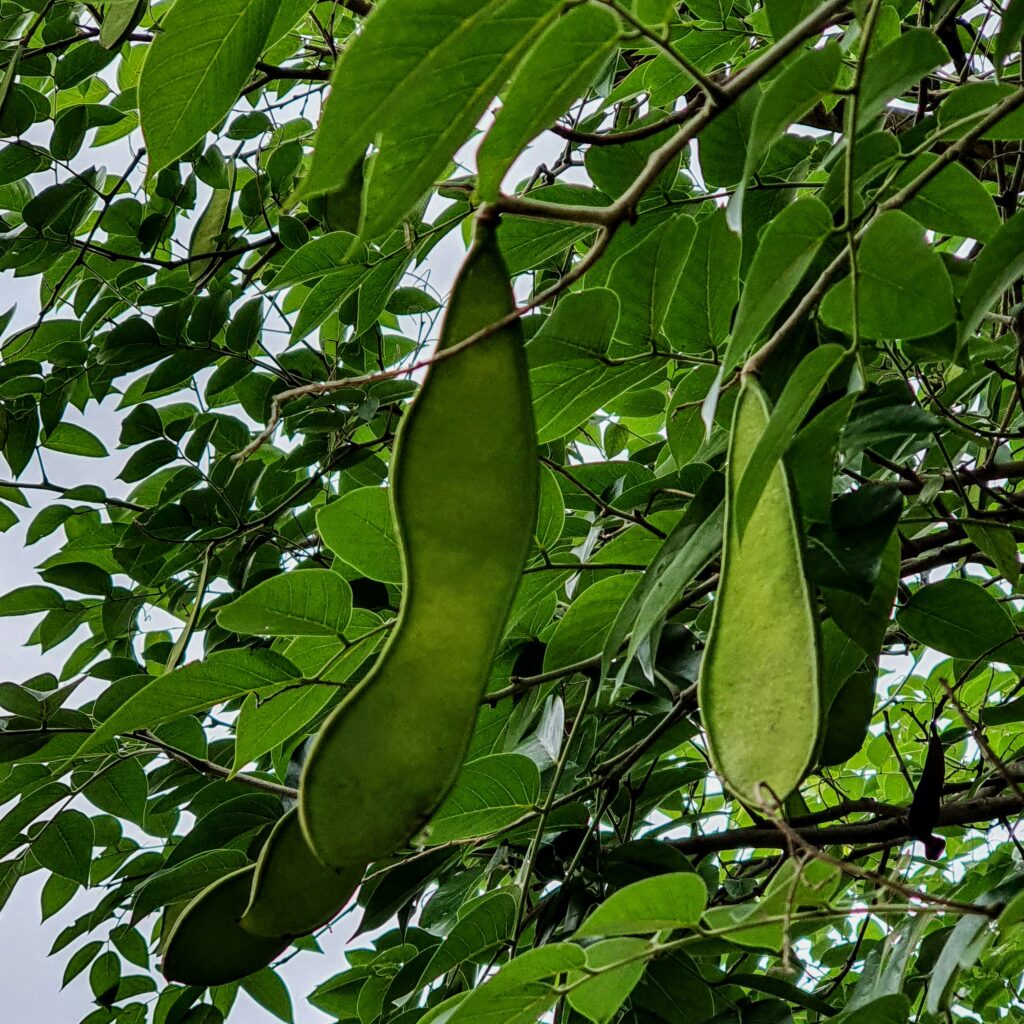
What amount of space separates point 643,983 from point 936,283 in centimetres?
69

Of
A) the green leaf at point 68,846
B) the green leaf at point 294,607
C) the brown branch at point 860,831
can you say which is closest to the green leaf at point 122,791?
the green leaf at point 68,846

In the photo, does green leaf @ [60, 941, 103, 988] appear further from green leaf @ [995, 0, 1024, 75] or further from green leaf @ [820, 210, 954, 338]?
green leaf @ [995, 0, 1024, 75]

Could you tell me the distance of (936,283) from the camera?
0.63m

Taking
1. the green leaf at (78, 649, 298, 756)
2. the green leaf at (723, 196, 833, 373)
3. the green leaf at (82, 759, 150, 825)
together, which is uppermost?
the green leaf at (723, 196, 833, 373)

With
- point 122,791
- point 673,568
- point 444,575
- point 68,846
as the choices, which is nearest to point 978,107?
point 673,568

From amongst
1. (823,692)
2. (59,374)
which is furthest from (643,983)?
(59,374)

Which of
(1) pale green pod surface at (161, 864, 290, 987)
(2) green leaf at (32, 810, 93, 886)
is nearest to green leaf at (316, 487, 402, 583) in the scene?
(1) pale green pod surface at (161, 864, 290, 987)

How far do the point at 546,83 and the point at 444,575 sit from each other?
236mm

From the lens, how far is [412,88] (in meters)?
0.46

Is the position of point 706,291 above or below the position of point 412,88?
below

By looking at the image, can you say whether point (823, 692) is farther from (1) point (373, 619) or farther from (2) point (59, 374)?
(2) point (59, 374)

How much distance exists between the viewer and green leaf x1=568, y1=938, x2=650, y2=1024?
701mm

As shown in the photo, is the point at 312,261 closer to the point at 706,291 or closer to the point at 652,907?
the point at 706,291

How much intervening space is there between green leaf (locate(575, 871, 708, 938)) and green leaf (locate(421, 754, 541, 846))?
313mm
